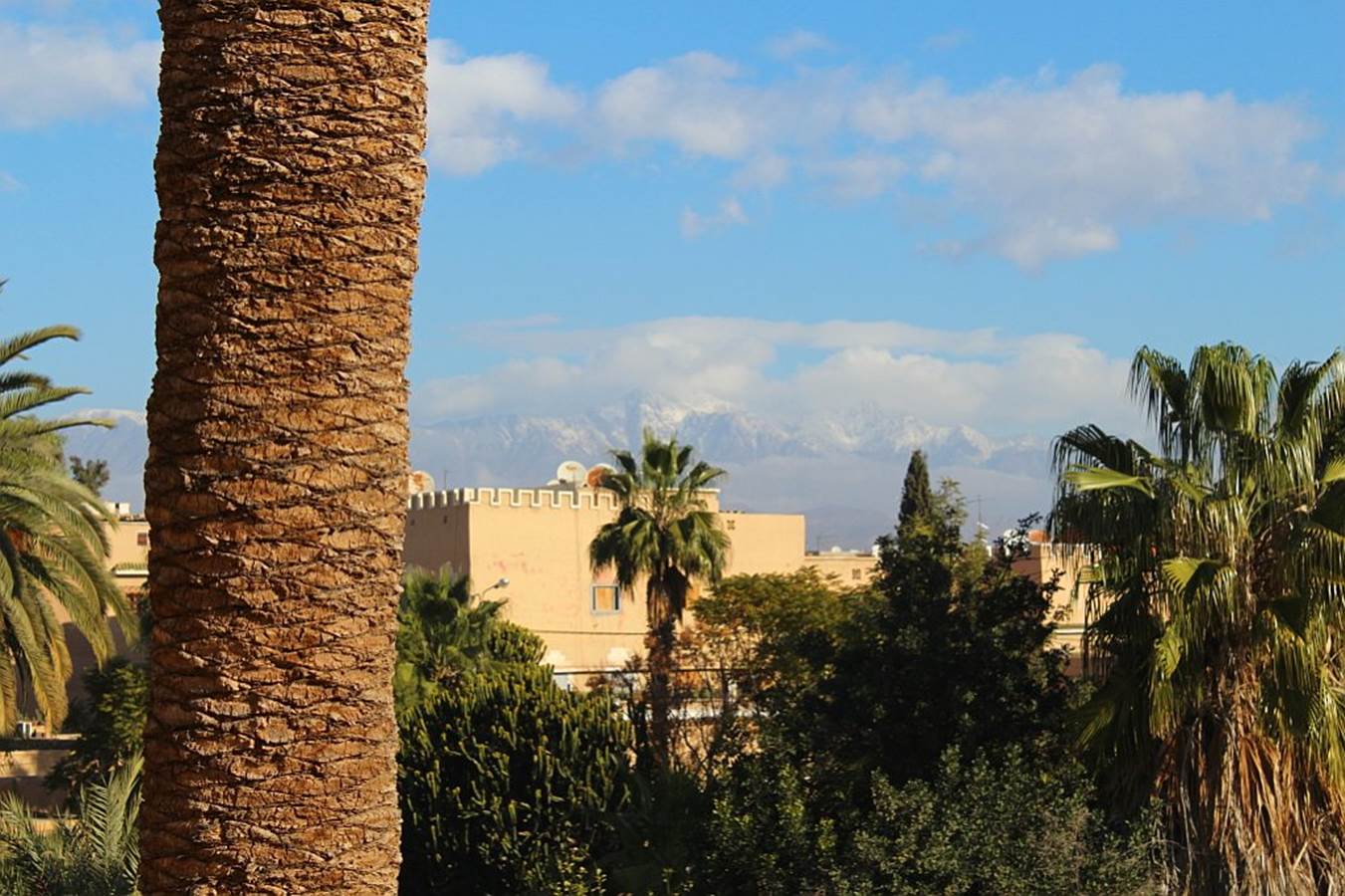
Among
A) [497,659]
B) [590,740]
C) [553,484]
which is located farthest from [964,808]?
[553,484]

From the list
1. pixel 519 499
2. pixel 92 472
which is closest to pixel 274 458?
pixel 519 499

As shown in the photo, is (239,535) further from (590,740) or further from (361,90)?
(590,740)

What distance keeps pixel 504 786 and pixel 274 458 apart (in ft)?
43.5

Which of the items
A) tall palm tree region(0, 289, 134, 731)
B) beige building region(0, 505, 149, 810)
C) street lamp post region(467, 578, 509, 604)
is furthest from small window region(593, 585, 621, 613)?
tall palm tree region(0, 289, 134, 731)

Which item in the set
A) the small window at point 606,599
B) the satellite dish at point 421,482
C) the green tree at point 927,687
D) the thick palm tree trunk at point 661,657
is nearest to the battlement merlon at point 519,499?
the small window at point 606,599

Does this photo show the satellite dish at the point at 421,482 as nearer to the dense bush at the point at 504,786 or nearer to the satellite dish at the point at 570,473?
Answer: the satellite dish at the point at 570,473

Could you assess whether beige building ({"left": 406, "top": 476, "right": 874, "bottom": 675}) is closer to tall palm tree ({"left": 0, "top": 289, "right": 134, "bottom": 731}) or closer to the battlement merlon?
the battlement merlon

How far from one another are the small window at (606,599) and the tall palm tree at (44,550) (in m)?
34.6

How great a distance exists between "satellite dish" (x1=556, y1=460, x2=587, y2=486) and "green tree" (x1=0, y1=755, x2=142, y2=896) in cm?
5102

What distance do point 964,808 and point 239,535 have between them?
8.68m

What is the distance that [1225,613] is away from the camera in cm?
1355

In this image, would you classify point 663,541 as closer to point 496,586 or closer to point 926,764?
point 496,586

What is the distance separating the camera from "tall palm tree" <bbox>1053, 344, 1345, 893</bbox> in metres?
13.2

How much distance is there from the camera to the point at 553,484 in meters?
61.1
